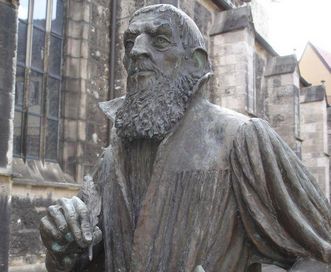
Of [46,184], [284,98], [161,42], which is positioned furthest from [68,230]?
[284,98]

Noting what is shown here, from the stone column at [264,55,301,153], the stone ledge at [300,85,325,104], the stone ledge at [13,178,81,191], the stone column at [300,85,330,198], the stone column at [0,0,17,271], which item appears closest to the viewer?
the stone column at [0,0,17,271]

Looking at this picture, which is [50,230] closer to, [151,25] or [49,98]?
[151,25]

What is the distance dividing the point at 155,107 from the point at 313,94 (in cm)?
2070

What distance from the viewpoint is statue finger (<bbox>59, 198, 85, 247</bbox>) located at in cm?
138

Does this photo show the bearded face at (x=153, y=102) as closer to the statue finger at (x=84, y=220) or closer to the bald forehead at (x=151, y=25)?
the bald forehead at (x=151, y=25)

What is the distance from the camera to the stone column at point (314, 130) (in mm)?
20844

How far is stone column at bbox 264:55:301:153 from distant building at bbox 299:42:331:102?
18.1m

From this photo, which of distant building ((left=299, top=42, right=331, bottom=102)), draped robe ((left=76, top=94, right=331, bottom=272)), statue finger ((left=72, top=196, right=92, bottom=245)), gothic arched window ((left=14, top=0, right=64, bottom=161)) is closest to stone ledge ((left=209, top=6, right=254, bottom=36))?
gothic arched window ((left=14, top=0, right=64, bottom=161))

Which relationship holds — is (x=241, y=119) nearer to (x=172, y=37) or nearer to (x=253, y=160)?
(x=253, y=160)

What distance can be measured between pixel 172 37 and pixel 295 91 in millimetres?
16055

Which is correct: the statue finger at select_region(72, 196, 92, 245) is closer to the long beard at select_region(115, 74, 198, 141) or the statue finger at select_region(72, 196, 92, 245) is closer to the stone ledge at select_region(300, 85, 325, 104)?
the long beard at select_region(115, 74, 198, 141)


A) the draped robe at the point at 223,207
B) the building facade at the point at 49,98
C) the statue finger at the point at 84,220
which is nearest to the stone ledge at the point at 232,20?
the building facade at the point at 49,98

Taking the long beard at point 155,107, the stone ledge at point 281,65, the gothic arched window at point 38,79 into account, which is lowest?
the long beard at point 155,107

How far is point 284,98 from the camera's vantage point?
1723 centimetres
